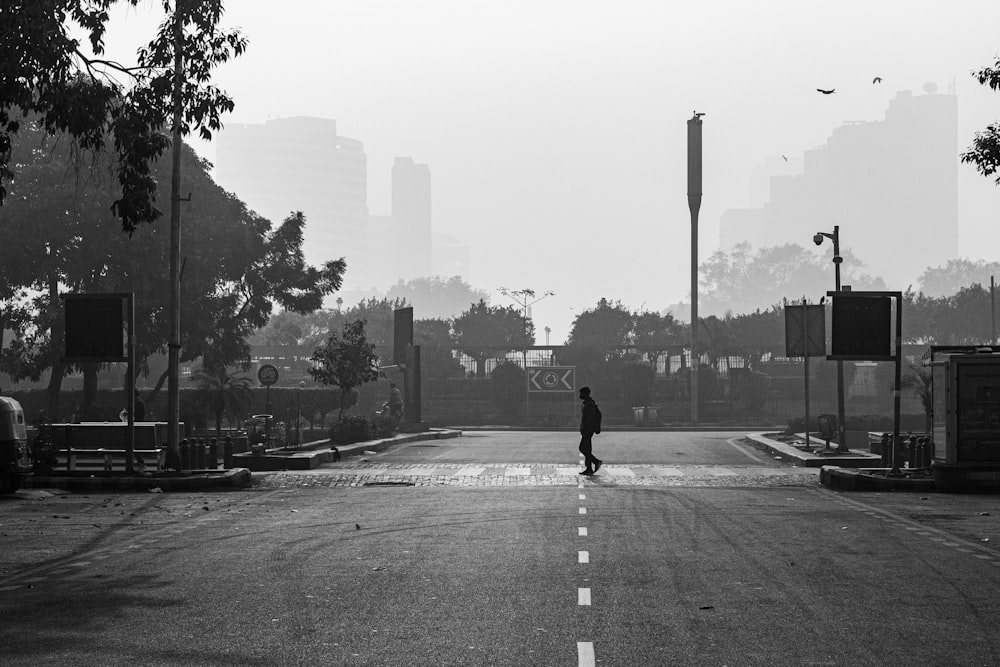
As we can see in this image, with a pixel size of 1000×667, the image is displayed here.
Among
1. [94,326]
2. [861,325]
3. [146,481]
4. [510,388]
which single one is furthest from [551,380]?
[146,481]

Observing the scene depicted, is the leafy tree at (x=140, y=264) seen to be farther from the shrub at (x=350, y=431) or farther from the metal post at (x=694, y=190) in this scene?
the metal post at (x=694, y=190)

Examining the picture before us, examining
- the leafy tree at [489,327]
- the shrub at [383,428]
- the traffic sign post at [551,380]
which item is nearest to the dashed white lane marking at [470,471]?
the shrub at [383,428]

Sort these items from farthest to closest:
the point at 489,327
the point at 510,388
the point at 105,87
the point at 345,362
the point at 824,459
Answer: the point at 489,327 → the point at 510,388 → the point at 345,362 → the point at 824,459 → the point at 105,87

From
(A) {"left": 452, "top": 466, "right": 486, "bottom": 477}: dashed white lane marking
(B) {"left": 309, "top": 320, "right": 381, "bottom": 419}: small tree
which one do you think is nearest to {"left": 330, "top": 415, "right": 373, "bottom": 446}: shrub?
(B) {"left": 309, "top": 320, "right": 381, "bottom": 419}: small tree

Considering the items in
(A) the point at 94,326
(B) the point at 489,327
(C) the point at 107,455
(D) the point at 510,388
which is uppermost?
(B) the point at 489,327

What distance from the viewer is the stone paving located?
26156 mm

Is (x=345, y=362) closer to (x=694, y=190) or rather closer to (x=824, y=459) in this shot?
(x=824, y=459)

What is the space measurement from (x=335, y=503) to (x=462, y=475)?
22.7 ft

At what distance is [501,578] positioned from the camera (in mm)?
12828

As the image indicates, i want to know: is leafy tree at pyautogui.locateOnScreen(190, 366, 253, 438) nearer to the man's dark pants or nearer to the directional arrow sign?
the man's dark pants

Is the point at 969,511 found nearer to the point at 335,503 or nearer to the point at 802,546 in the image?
the point at 802,546

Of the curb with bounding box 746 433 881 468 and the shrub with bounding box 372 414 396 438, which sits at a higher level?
the shrub with bounding box 372 414 396 438

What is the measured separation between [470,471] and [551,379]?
38880 mm

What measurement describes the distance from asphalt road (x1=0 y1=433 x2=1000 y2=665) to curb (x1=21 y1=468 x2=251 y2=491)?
6.03 feet
